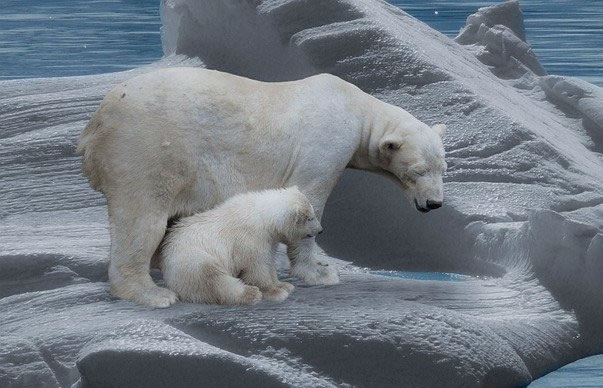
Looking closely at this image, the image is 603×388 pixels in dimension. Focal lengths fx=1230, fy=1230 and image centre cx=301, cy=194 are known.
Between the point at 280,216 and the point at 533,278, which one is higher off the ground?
the point at 280,216

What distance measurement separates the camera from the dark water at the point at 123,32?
37.2 feet

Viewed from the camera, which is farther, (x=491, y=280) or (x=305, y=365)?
(x=491, y=280)

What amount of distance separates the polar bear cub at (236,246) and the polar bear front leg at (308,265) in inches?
5.1

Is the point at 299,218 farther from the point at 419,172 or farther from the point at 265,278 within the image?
the point at 419,172

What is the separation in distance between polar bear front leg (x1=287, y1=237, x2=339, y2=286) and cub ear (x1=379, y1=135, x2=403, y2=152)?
0.45 meters

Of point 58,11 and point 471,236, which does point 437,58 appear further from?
point 58,11

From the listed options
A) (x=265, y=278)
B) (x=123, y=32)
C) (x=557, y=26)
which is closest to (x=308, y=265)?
(x=265, y=278)

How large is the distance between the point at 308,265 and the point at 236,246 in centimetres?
42

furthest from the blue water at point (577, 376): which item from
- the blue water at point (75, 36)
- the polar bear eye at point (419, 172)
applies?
the blue water at point (75, 36)

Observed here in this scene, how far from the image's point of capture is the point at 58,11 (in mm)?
14719

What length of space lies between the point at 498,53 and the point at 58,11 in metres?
Answer: 8.38

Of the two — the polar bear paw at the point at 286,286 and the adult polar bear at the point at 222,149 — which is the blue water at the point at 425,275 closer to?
the adult polar bear at the point at 222,149

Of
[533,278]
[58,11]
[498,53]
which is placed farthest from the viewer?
[58,11]

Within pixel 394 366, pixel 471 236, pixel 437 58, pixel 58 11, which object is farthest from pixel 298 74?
pixel 58 11
